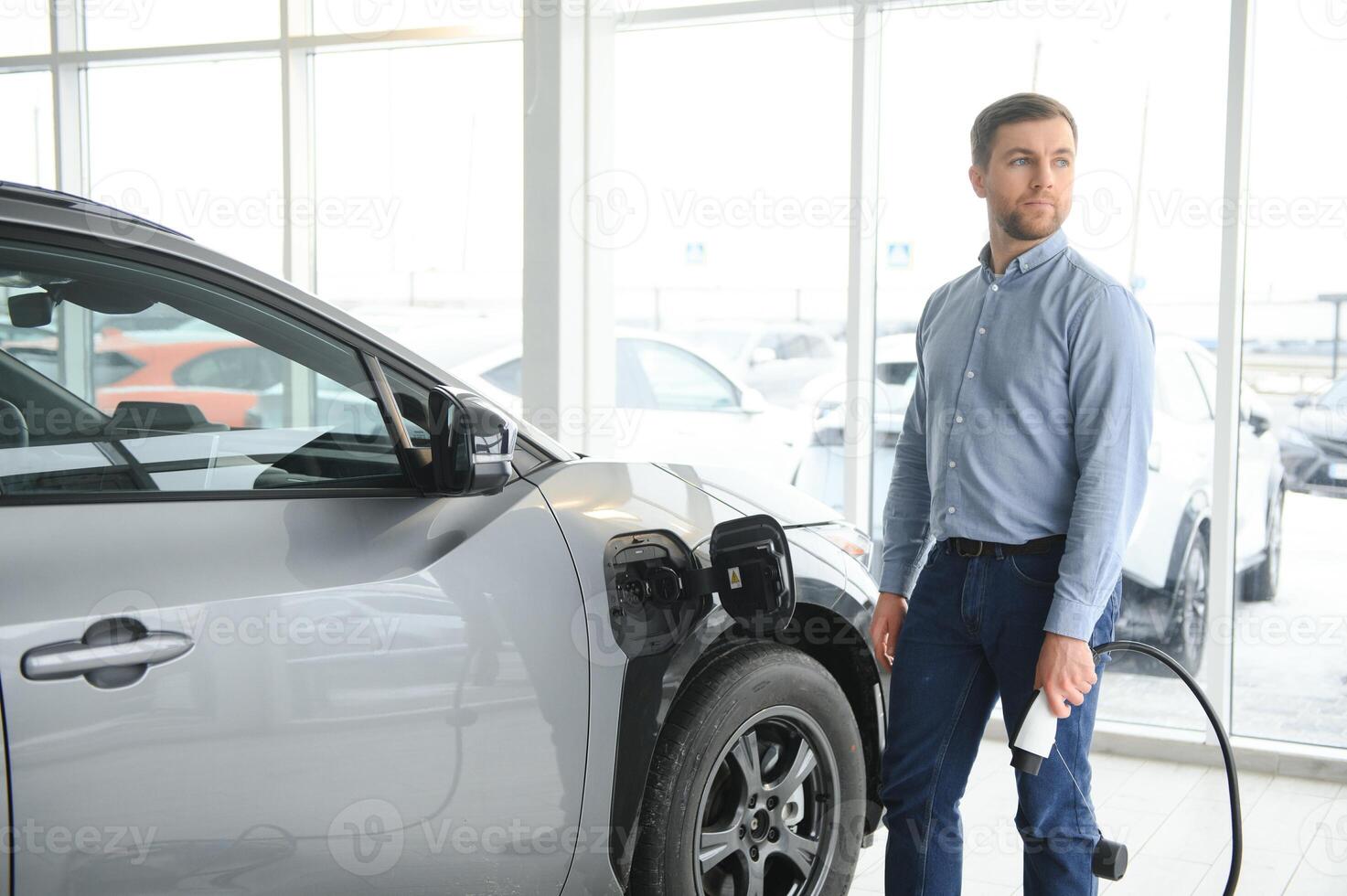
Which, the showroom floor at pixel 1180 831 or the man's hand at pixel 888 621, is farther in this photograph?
the showroom floor at pixel 1180 831

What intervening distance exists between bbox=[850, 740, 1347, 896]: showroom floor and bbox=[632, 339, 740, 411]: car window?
189cm

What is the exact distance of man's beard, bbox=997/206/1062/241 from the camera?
2150mm

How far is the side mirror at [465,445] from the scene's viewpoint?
1.94 metres

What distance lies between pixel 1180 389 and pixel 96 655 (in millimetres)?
3952

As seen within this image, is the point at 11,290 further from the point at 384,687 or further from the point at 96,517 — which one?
the point at 384,687

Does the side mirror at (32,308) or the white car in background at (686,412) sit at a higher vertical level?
the side mirror at (32,308)

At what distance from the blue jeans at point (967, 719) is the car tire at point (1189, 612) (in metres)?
2.66

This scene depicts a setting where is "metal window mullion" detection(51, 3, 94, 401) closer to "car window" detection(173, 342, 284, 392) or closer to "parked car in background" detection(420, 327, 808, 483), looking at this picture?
"car window" detection(173, 342, 284, 392)

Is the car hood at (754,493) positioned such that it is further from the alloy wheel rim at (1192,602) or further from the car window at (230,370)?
the car window at (230,370)

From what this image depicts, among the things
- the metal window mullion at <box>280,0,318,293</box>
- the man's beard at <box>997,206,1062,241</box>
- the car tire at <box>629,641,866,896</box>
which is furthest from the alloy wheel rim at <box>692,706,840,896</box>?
the metal window mullion at <box>280,0,318,293</box>

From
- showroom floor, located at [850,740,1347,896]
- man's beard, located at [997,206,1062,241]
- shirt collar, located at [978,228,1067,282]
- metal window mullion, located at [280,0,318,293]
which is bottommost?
showroom floor, located at [850,740,1347,896]

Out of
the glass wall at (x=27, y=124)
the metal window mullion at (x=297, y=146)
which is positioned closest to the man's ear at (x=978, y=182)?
the metal window mullion at (x=297, y=146)

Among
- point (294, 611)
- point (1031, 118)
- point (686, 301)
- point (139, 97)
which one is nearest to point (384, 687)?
point (294, 611)

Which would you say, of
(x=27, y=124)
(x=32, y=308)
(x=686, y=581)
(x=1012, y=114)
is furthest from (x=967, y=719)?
(x=27, y=124)
